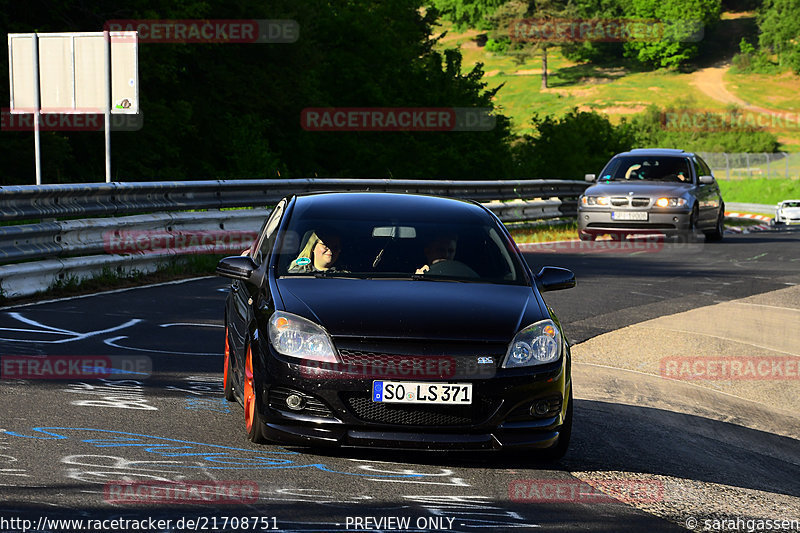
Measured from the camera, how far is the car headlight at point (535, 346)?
5.74 meters

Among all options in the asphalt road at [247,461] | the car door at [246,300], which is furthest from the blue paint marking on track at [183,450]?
the car door at [246,300]

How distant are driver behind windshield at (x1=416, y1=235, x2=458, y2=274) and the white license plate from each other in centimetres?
1413

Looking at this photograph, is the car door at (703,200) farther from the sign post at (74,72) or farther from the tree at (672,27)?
the tree at (672,27)

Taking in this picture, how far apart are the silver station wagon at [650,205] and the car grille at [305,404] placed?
50.6 ft

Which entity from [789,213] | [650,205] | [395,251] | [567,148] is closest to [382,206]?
[395,251]

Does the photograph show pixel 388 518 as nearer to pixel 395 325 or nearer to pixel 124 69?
pixel 395 325

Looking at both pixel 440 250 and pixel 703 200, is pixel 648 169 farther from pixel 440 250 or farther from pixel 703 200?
pixel 440 250

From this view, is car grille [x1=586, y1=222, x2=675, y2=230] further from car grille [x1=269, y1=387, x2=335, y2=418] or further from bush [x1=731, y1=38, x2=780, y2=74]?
bush [x1=731, y1=38, x2=780, y2=74]

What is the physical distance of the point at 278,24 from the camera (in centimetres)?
3850

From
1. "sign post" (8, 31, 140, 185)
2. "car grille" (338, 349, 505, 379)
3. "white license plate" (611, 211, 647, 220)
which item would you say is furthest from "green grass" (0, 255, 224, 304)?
"white license plate" (611, 211, 647, 220)

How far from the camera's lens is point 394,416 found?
5.60 m

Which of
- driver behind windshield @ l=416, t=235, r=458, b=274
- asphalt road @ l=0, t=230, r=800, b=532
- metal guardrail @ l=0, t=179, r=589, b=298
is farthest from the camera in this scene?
metal guardrail @ l=0, t=179, r=589, b=298

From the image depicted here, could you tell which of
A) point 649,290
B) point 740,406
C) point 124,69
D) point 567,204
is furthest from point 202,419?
point 567,204

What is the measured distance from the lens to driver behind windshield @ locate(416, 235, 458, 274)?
264 inches
